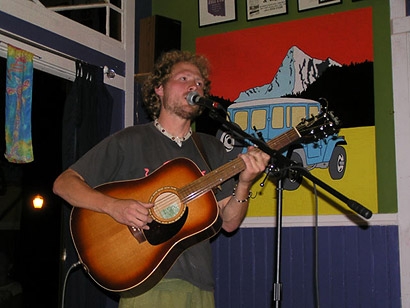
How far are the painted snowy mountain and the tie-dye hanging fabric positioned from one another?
1.58 meters

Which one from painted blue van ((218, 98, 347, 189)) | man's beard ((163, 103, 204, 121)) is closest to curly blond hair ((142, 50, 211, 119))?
man's beard ((163, 103, 204, 121))

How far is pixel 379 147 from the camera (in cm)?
353

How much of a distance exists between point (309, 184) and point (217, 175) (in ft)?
4.60

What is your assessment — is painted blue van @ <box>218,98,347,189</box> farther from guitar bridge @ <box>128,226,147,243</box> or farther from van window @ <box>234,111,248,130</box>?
guitar bridge @ <box>128,226,147,243</box>

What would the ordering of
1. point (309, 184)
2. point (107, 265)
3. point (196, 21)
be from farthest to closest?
point (196, 21) < point (309, 184) < point (107, 265)

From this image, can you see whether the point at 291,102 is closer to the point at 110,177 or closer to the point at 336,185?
the point at 336,185

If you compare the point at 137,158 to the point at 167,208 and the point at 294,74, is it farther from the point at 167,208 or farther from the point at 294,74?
the point at 294,74

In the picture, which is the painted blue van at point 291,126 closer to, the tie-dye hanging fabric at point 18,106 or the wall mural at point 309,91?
the wall mural at point 309,91

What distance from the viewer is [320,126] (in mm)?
2307

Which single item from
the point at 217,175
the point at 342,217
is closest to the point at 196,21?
the point at 342,217

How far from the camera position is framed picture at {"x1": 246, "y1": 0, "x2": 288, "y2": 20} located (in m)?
4.01

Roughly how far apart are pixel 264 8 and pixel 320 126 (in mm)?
2014

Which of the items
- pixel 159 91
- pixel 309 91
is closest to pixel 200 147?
pixel 159 91

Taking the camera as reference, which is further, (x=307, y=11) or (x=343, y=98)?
(x=307, y=11)
